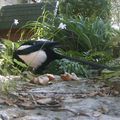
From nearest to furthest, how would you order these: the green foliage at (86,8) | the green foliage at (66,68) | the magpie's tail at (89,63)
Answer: the magpie's tail at (89,63) < the green foliage at (66,68) < the green foliage at (86,8)

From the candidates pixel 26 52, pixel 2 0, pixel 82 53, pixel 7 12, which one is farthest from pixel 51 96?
pixel 2 0

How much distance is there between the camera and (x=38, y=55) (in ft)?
16.4

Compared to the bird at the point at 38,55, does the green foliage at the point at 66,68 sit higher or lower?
lower

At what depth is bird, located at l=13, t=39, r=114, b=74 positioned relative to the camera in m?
4.94

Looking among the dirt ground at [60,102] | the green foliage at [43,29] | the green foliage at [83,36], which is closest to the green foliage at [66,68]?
the green foliage at [83,36]

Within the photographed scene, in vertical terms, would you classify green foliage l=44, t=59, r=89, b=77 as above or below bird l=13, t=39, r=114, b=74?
below

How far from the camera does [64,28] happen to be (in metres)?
6.03

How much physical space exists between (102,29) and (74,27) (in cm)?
55

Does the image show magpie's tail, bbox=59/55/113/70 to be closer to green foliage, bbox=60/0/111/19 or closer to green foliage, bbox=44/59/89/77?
green foliage, bbox=44/59/89/77

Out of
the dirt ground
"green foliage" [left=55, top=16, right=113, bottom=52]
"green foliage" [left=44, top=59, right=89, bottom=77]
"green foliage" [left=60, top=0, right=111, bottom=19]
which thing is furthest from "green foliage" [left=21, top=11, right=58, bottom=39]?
the dirt ground

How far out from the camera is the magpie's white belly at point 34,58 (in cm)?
495

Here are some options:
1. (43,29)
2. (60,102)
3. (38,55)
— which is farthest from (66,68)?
(60,102)

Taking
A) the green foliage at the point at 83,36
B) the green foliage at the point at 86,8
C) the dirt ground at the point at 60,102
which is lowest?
the dirt ground at the point at 60,102

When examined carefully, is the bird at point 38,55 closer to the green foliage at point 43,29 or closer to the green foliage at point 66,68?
the green foliage at point 66,68
